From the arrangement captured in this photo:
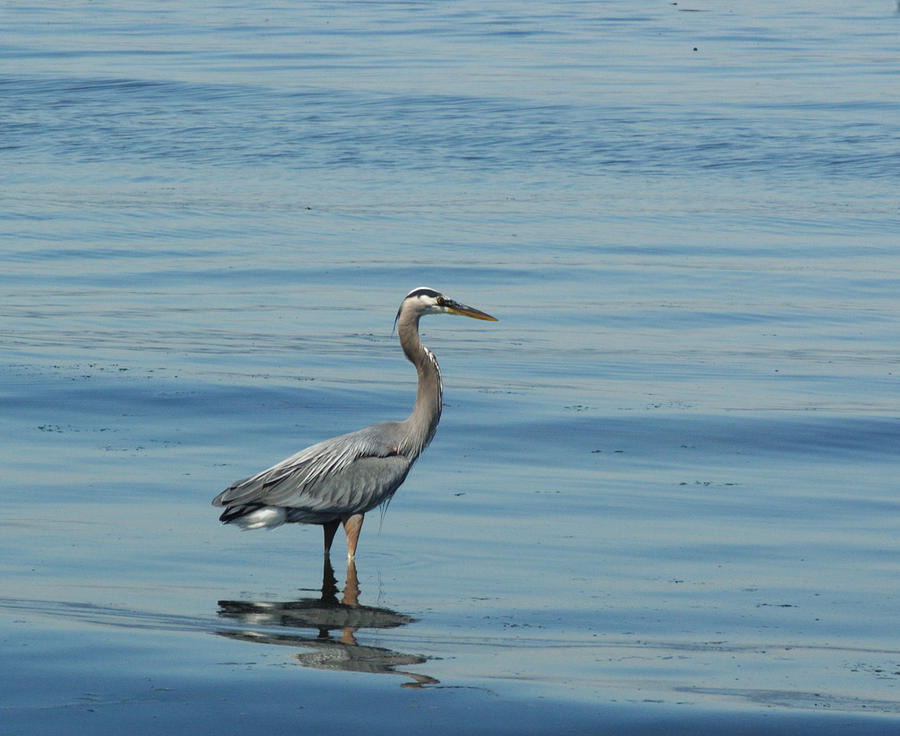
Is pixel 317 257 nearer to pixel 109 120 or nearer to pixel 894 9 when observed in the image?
pixel 109 120

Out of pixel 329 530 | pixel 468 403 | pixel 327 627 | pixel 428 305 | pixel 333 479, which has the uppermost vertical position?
pixel 428 305

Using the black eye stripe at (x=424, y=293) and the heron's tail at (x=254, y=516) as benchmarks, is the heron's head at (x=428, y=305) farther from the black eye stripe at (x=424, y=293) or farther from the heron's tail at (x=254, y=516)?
the heron's tail at (x=254, y=516)

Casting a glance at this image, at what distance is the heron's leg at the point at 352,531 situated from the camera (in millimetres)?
8898

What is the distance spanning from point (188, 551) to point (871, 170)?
16.9m

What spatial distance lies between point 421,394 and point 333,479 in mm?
884

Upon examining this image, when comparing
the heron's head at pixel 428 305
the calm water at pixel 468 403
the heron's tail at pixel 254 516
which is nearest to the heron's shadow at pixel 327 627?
the calm water at pixel 468 403

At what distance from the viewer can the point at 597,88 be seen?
3095 cm

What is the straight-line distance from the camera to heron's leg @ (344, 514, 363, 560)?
890cm

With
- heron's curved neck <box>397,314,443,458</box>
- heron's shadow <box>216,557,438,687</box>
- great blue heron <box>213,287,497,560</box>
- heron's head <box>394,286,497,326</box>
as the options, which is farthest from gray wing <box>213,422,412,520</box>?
heron's head <box>394,286,497,326</box>

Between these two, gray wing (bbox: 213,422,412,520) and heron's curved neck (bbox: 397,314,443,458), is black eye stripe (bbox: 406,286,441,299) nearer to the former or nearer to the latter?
heron's curved neck (bbox: 397,314,443,458)

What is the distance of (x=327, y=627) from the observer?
7.72 meters

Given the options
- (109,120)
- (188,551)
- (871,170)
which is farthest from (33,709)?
(109,120)

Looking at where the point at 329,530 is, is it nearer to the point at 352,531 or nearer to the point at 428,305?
the point at 352,531

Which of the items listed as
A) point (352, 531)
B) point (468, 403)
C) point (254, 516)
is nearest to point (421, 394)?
point (352, 531)
